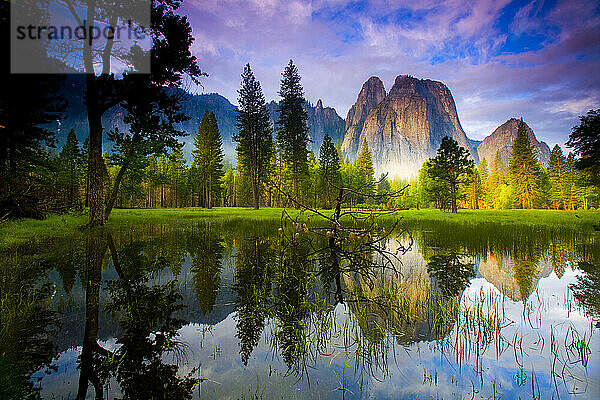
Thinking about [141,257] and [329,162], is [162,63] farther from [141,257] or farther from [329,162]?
[329,162]

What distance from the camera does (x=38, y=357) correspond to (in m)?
2.82

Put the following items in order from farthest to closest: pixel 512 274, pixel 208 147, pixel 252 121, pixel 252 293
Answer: pixel 208 147
pixel 252 121
pixel 512 274
pixel 252 293

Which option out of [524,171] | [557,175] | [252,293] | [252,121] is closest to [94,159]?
[252,293]

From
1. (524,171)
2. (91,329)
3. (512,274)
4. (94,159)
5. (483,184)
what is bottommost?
(512,274)

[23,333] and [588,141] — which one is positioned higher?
[588,141]

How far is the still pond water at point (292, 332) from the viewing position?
8.27 ft

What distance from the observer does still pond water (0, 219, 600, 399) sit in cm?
252

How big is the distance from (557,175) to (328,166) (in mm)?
50454

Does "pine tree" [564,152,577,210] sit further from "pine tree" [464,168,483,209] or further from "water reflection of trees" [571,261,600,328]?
"water reflection of trees" [571,261,600,328]

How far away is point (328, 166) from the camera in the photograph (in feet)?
175

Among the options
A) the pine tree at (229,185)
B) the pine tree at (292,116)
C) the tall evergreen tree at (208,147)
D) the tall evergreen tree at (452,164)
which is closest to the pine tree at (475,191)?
the tall evergreen tree at (452,164)

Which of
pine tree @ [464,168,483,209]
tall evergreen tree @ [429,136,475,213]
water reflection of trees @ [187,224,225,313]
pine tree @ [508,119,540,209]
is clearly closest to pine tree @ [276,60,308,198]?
tall evergreen tree @ [429,136,475,213]

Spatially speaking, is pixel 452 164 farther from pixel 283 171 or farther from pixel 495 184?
pixel 495 184

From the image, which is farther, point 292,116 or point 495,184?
point 495,184
